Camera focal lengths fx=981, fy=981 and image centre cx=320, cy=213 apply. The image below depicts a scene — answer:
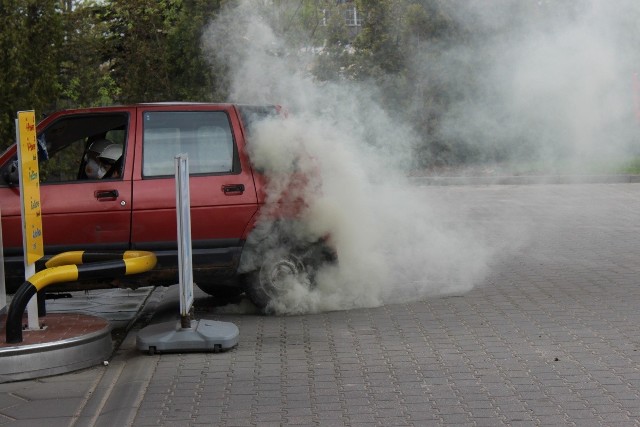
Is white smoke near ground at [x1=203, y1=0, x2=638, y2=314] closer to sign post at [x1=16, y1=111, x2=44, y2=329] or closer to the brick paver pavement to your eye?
the brick paver pavement

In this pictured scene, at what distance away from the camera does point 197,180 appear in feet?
27.2

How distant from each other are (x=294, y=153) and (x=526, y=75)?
6762 mm

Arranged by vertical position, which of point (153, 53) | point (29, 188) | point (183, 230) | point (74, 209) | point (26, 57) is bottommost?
point (183, 230)

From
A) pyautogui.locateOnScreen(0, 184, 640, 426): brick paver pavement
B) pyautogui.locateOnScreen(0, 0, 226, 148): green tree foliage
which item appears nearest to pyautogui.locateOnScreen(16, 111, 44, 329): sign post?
pyautogui.locateOnScreen(0, 184, 640, 426): brick paver pavement

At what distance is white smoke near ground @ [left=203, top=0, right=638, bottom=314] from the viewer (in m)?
8.84

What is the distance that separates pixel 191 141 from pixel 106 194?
0.87 metres

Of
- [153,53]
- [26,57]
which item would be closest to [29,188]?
[26,57]

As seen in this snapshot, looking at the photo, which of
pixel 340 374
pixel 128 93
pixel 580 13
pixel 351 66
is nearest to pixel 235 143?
pixel 340 374

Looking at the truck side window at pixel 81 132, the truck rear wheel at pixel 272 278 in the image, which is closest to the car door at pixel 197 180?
the truck side window at pixel 81 132

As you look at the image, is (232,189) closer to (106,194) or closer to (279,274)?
(279,274)

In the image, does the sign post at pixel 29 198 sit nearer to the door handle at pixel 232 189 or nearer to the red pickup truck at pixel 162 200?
the red pickup truck at pixel 162 200

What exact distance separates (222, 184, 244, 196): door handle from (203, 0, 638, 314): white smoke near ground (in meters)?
0.27

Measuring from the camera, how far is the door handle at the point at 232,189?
8289 mm

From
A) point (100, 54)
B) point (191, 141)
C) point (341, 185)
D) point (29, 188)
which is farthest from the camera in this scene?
point (100, 54)
